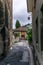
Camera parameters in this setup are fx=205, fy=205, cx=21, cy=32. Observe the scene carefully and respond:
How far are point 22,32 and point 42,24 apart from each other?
43.6 metres

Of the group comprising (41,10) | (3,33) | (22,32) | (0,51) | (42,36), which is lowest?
(22,32)

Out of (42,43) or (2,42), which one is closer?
(42,43)

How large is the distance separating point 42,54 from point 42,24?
0.89 m

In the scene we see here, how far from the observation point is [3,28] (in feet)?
46.3

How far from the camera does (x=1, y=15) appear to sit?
45.6 ft

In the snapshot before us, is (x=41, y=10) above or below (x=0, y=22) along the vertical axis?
above

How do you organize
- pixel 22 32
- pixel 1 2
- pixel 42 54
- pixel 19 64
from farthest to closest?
pixel 22 32, pixel 1 2, pixel 19 64, pixel 42 54

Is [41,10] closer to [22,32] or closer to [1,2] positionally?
[1,2]

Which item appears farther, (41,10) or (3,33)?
(3,33)

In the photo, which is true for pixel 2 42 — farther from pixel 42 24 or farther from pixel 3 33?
pixel 42 24

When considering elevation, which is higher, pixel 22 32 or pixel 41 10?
pixel 41 10

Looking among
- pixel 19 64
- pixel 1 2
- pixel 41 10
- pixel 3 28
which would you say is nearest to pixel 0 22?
pixel 3 28

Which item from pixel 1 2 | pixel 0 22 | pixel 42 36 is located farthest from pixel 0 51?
pixel 42 36

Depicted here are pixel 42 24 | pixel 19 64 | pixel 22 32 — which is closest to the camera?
pixel 42 24
